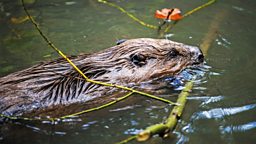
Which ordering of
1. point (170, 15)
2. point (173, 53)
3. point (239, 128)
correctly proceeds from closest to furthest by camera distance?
point (239, 128) < point (173, 53) < point (170, 15)

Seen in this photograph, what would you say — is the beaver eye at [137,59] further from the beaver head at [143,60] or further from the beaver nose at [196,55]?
the beaver nose at [196,55]

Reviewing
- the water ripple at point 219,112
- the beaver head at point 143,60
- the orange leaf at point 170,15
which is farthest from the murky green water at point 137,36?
the beaver head at point 143,60

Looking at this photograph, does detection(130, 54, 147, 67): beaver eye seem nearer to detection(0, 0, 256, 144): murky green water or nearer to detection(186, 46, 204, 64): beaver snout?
detection(0, 0, 256, 144): murky green water

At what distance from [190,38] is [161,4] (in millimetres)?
1185

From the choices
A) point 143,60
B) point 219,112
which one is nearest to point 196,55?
point 143,60

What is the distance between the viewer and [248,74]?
14.1 feet

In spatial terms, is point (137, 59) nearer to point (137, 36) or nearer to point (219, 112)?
point (219, 112)

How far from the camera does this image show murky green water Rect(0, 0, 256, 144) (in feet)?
10.7

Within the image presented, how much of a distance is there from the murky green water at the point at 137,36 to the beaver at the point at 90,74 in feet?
0.63

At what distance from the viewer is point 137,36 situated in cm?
538

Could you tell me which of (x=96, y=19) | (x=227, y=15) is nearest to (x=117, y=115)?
(x=96, y=19)

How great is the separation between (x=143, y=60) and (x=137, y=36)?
5.19 ft

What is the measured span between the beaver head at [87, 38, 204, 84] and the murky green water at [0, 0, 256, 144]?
0.25m

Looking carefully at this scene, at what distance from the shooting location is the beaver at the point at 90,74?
3197 millimetres
